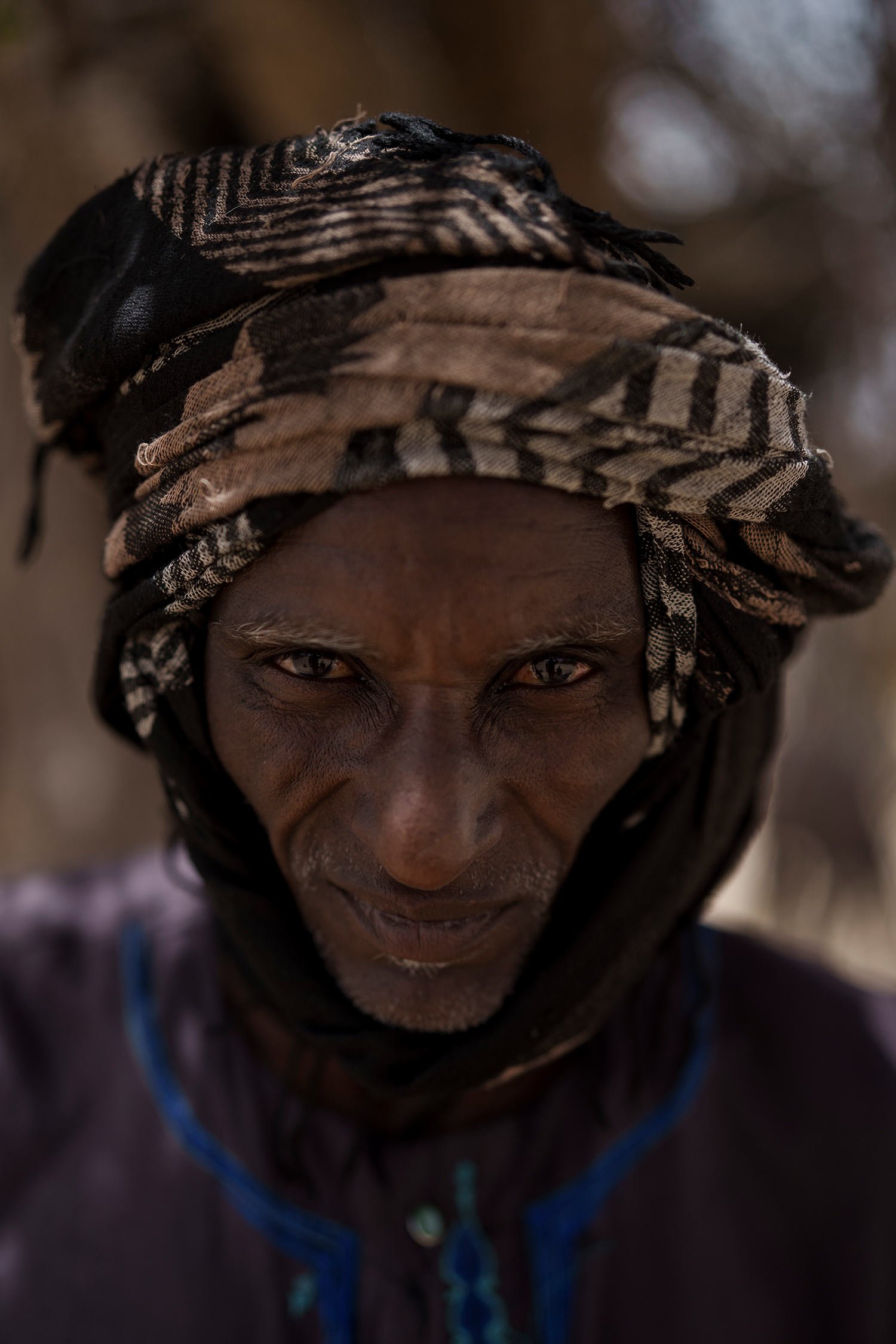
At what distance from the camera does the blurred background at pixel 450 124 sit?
2902 millimetres

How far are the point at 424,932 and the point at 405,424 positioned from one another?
0.73 meters

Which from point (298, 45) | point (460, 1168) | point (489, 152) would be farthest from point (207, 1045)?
point (298, 45)

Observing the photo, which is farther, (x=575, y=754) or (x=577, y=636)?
(x=575, y=754)

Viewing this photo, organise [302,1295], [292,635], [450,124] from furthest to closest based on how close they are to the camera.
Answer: [450,124] → [302,1295] → [292,635]

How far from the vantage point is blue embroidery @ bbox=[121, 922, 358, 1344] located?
67.2 inches

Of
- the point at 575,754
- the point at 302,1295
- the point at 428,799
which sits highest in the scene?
the point at 428,799

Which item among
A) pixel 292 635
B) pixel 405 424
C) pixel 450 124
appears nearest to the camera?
pixel 405 424

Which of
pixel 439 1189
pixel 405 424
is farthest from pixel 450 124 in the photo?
pixel 439 1189

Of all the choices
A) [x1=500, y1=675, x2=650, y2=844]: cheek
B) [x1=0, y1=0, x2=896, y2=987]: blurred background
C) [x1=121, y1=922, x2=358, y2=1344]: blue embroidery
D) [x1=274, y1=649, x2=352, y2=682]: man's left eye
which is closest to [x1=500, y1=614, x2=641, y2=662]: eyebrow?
[x1=500, y1=675, x2=650, y2=844]: cheek

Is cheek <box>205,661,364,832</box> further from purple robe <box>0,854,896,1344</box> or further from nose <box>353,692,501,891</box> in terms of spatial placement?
purple robe <box>0,854,896,1344</box>

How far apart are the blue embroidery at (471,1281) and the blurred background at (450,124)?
1.88 meters

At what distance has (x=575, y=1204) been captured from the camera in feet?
5.90

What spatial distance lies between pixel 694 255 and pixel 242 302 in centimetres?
357

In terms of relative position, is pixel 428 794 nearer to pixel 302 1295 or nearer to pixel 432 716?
pixel 432 716
